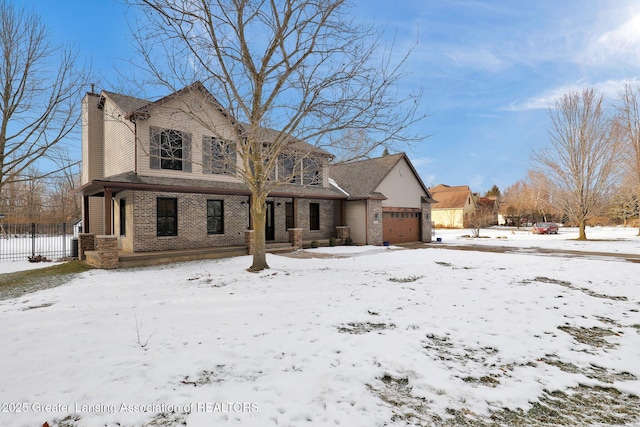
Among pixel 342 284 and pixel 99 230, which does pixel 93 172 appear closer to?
pixel 99 230

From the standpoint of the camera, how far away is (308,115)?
963 centimetres

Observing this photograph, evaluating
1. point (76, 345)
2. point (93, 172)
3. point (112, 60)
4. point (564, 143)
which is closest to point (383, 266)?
point (76, 345)

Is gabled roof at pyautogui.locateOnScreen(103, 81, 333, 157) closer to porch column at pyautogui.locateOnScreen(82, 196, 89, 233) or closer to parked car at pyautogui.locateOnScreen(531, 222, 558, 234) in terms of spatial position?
porch column at pyautogui.locateOnScreen(82, 196, 89, 233)

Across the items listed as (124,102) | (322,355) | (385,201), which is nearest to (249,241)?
(124,102)

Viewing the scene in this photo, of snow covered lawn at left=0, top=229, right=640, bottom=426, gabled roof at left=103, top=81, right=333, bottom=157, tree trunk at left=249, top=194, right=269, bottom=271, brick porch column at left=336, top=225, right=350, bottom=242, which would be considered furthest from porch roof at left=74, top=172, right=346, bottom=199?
snow covered lawn at left=0, top=229, right=640, bottom=426

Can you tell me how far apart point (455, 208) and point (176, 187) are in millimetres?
42986

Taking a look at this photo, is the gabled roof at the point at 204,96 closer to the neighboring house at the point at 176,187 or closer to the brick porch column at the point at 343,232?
the neighboring house at the point at 176,187

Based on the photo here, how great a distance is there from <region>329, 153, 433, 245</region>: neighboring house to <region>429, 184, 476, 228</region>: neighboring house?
26571mm

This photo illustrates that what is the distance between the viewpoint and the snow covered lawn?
2896 millimetres

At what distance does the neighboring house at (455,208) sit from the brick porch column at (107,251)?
44.9 meters

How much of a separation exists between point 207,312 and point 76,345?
78.4 inches

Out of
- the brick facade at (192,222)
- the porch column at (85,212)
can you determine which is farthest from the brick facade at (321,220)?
the porch column at (85,212)

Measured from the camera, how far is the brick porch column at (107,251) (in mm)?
11047

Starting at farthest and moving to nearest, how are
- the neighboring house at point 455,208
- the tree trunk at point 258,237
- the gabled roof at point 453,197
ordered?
the gabled roof at point 453,197
the neighboring house at point 455,208
the tree trunk at point 258,237
